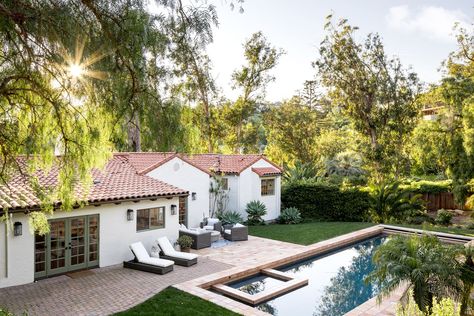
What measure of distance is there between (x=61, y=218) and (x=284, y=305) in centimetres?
860

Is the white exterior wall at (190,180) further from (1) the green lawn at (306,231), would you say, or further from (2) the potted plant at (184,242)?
(2) the potted plant at (184,242)

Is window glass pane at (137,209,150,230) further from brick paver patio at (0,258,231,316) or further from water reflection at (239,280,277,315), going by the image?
water reflection at (239,280,277,315)

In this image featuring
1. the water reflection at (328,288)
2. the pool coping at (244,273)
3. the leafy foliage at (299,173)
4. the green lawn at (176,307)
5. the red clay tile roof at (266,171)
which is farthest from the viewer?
the leafy foliage at (299,173)

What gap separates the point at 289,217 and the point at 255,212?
284 centimetres

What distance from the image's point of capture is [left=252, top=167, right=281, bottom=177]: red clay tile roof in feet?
82.1

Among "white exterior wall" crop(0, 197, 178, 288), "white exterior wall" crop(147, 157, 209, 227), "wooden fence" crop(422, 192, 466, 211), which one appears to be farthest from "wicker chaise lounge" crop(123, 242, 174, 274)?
"wooden fence" crop(422, 192, 466, 211)

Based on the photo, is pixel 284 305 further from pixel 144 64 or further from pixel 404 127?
pixel 404 127

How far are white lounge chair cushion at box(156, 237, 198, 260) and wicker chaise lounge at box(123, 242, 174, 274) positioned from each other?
86 centimetres

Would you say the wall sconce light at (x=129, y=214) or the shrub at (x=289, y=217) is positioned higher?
the wall sconce light at (x=129, y=214)

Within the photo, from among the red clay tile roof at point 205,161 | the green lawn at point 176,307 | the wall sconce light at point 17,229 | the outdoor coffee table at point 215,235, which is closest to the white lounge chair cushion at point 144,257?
the green lawn at point 176,307

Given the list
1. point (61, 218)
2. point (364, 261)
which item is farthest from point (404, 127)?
point (61, 218)

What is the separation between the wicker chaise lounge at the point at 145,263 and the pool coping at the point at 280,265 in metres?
1.54

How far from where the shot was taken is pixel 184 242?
17.0 m

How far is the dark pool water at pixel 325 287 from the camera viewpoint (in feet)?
40.6
